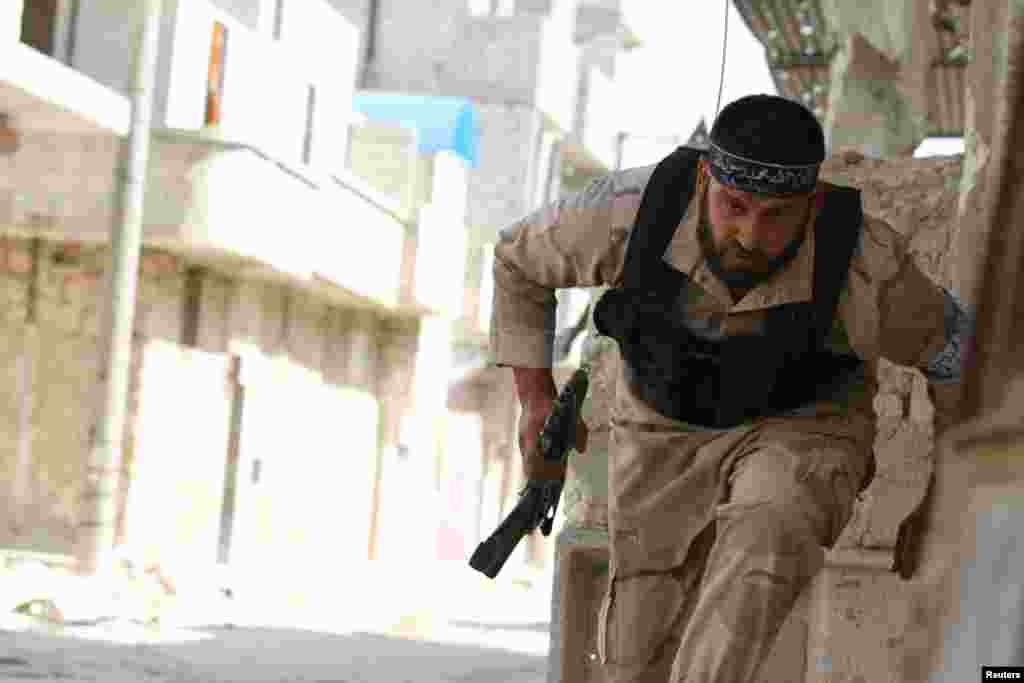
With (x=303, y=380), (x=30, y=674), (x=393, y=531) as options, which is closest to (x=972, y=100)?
(x=30, y=674)

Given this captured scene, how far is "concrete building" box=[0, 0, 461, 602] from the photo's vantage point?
16.5 meters

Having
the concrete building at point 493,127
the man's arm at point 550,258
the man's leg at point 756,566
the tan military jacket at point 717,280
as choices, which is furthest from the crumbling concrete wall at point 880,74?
the concrete building at point 493,127

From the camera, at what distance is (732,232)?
11.3ft

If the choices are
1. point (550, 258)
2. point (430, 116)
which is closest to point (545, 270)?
point (550, 258)

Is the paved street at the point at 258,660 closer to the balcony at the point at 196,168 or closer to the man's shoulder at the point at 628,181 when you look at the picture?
the man's shoulder at the point at 628,181

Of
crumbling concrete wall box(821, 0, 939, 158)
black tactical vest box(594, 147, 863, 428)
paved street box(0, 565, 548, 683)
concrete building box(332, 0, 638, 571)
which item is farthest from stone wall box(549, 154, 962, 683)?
concrete building box(332, 0, 638, 571)

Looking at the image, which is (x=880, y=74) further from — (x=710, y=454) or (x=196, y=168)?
(x=710, y=454)

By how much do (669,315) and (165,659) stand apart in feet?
16.0

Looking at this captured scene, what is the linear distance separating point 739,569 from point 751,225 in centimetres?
59

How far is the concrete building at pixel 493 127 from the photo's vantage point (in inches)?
1185

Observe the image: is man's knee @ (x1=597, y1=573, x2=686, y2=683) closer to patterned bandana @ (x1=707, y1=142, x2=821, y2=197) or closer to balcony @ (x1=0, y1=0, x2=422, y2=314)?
patterned bandana @ (x1=707, y1=142, x2=821, y2=197)

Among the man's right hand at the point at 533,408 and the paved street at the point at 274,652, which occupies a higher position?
the man's right hand at the point at 533,408

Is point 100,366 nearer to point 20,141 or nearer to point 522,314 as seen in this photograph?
point 20,141

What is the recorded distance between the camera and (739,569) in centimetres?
324
